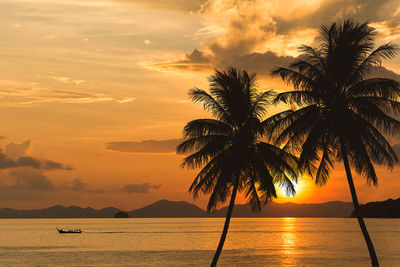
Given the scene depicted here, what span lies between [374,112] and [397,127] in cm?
166

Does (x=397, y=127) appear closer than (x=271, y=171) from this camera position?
Yes

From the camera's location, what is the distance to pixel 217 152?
35.7 metres

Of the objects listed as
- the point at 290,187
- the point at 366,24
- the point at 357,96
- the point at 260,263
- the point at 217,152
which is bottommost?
the point at 260,263

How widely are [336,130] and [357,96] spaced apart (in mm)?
2611

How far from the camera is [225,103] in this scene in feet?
118

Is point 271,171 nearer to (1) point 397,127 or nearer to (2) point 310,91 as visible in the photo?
(2) point 310,91

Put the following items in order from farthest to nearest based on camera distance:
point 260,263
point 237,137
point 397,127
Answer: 1. point 260,263
2. point 237,137
3. point 397,127

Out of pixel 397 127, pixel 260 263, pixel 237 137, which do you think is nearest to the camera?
pixel 397 127

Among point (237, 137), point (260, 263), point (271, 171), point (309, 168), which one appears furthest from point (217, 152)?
point (260, 263)

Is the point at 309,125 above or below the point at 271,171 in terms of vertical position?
above

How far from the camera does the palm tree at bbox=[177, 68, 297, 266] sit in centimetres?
3519

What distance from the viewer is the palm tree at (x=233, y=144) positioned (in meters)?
35.2

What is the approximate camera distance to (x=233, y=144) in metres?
35.5

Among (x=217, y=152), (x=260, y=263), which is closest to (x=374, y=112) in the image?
(x=217, y=152)
